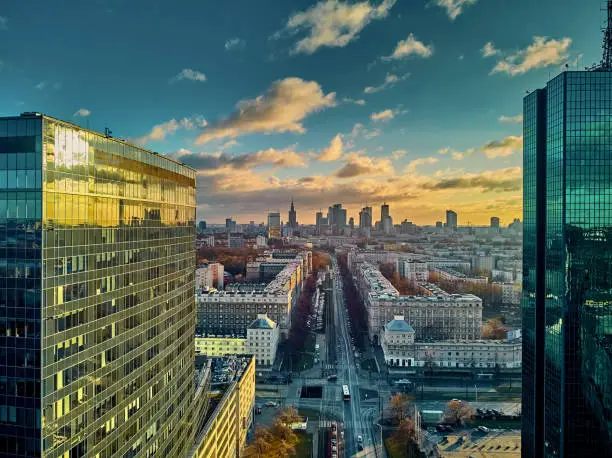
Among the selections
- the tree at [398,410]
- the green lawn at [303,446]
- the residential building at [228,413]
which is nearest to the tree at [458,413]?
the tree at [398,410]

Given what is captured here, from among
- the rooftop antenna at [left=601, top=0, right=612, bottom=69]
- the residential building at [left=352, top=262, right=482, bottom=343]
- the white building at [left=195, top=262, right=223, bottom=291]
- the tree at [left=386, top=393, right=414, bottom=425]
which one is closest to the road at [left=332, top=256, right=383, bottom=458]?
the tree at [left=386, top=393, right=414, bottom=425]

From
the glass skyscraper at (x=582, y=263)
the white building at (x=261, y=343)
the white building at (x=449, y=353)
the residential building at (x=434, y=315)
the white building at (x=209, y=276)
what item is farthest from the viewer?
the white building at (x=209, y=276)

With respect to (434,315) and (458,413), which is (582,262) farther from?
(434,315)

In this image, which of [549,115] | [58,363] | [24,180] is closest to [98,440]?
[58,363]

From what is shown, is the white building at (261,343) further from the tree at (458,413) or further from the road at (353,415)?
the tree at (458,413)

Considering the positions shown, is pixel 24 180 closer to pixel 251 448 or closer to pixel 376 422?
pixel 251 448

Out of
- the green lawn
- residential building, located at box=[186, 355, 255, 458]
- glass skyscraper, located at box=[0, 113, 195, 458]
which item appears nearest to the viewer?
glass skyscraper, located at box=[0, 113, 195, 458]

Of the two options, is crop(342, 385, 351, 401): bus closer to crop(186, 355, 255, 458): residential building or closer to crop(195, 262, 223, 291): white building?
crop(186, 355, 255, 458): residential building
